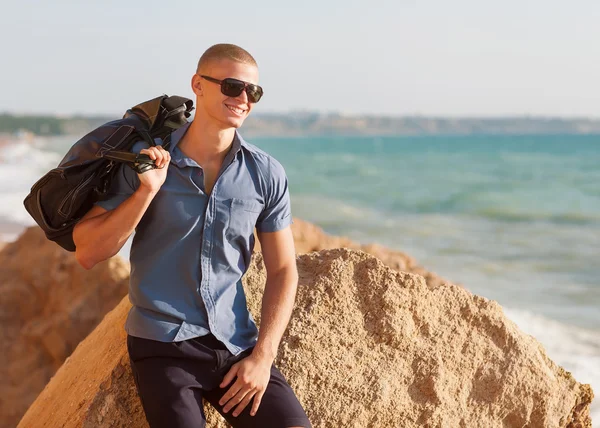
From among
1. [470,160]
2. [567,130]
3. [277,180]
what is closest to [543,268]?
[277,180]

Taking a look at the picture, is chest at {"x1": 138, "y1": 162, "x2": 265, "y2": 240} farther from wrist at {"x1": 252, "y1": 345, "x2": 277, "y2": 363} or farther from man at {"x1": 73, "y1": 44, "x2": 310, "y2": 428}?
wrist at {"x1": 252, "y1": 345, "x2": 277, "y2": 363}

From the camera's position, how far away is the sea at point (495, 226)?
1045cm

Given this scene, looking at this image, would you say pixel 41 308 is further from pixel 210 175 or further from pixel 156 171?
pixel 156 171

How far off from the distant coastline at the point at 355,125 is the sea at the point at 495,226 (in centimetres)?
6642

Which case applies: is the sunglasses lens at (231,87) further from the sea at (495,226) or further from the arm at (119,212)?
the sea at (495,226)

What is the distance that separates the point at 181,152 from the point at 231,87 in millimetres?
291

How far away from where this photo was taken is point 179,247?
8.70ft

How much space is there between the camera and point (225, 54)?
2.71m

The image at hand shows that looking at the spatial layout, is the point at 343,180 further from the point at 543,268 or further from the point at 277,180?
the point at 277,180

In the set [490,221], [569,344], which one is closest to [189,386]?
[569,344]

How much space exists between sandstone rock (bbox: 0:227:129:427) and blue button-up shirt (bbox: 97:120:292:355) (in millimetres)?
3513

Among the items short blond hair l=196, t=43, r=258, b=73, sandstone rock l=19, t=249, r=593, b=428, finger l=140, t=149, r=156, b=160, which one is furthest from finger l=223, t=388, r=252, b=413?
short blond hair l=196, t=43, r=258, b=73

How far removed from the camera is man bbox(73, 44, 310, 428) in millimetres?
2602

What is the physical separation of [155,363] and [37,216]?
0.65m
